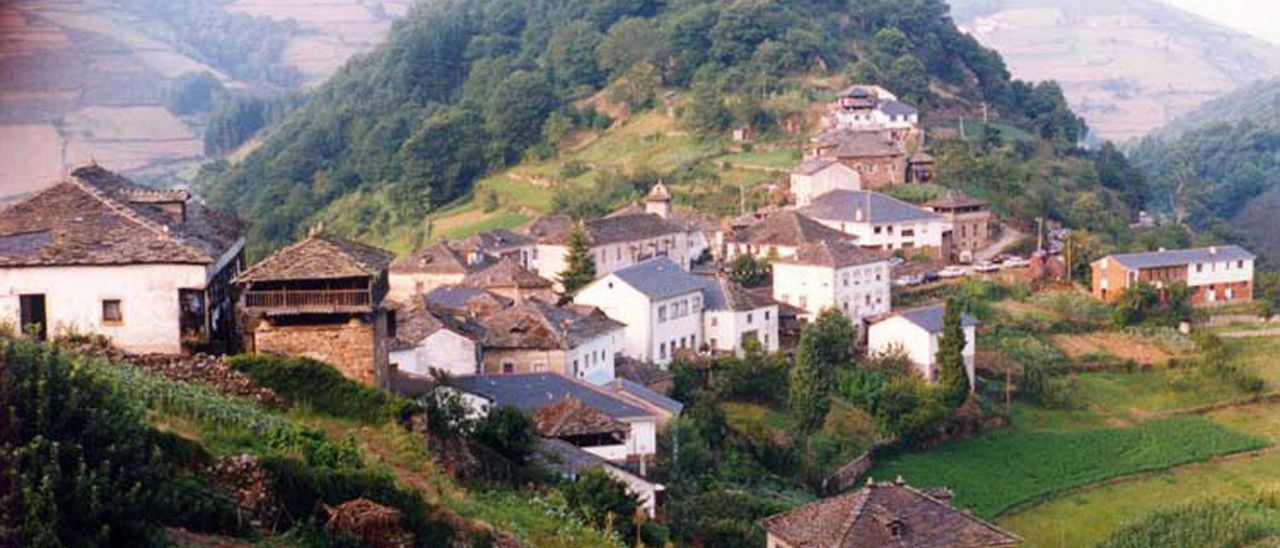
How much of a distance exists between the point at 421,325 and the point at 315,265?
31.3ft

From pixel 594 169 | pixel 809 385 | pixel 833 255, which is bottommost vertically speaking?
pixel 809 385

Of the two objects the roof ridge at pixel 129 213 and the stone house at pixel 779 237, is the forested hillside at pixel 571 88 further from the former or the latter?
the roof ridge at pixel 129 213

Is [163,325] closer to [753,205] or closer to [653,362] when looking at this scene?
[653,362]

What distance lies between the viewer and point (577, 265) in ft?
116

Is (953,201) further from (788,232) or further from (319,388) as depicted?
(319,388)

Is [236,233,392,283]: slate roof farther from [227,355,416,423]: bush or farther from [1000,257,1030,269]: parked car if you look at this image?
[1000,257,1030,269]: parked car

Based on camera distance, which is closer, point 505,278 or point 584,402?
point 584,402

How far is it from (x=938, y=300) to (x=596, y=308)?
440 inches

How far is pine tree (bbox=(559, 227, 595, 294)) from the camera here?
115 feet

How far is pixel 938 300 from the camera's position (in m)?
38.4

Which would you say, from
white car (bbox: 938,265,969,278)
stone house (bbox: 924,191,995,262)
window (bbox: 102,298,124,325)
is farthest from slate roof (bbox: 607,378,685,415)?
stone house (bbox: 924,191,995,262)

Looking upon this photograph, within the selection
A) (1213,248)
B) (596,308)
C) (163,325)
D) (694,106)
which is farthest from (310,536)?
(694,106)

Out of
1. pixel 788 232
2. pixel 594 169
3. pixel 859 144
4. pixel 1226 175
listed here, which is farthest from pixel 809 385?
pixel 1226 175

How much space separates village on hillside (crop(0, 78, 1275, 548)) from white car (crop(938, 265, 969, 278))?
0.13m
